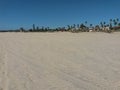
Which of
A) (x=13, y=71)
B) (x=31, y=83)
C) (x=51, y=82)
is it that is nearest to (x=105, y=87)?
(x=51, y=82)

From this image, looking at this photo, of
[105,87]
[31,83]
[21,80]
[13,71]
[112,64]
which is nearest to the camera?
[105,87]

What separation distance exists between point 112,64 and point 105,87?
361 cm

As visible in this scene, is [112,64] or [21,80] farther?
[112,64]

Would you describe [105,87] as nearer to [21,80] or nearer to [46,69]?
[21,80]

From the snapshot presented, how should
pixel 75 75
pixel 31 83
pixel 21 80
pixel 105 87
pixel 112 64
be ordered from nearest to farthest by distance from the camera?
pixel 105 87
pixel 31 83
pixel 21 80
pixel 75 75
pixel 112 64

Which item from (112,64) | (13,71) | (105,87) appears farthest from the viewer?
(112,64)

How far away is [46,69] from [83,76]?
164cm

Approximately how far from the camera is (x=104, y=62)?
10.5 m

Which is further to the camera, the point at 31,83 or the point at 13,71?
the point at 13,71

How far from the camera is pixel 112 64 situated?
990 centimetres

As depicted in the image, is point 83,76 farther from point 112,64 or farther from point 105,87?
point 112,64

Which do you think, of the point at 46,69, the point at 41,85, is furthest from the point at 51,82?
the point at 46,69

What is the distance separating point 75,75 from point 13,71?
2.17 m

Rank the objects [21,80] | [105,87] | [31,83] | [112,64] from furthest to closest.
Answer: [112,64] < [21,80] < [31,83] < [105,87]
